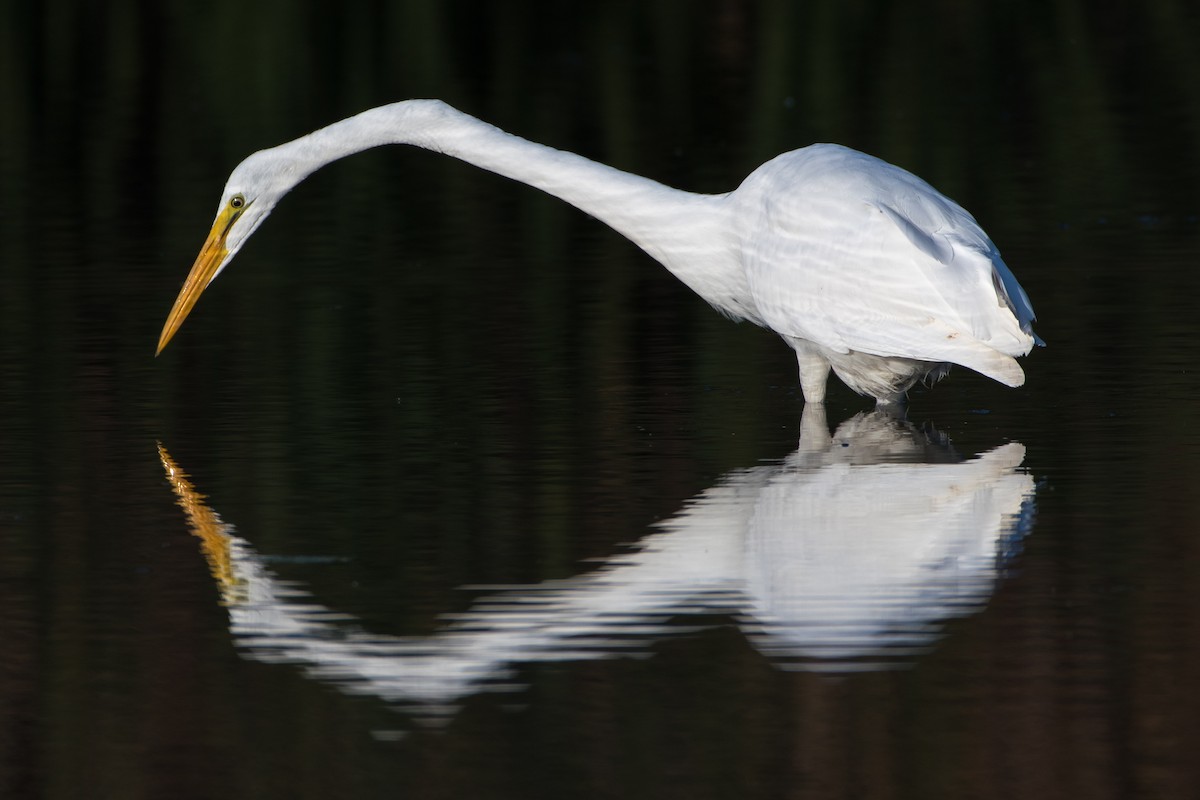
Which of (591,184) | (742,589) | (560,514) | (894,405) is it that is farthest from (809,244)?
(742,589)

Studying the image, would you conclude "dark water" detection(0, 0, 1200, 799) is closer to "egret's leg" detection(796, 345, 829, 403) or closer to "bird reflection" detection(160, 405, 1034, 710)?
"bird reflection" detection(160, 405, 1034, 710)

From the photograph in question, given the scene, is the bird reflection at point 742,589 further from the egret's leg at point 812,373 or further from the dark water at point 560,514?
the egret's leg at point 812,373

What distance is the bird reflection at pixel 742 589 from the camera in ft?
18.7

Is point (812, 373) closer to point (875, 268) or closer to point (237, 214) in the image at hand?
point (875, 268)

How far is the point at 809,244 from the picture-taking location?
8.78 m

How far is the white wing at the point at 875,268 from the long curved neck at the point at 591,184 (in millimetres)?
247

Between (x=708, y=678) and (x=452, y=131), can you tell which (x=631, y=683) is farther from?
(x=452, y=131)

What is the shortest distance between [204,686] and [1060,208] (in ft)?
30.1

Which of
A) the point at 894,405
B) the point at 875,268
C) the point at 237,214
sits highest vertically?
the point at 237,214

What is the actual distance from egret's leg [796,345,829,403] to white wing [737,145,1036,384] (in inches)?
6.3

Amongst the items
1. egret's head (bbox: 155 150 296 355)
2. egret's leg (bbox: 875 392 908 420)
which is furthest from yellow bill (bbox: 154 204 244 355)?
egret's leg (bbox: 875 392 908 420)

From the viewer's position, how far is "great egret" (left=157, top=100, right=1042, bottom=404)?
8258 mm

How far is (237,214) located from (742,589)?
4483 millimetres

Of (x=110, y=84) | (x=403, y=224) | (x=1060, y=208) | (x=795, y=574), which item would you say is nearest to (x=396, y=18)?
(x=110, y=84)
